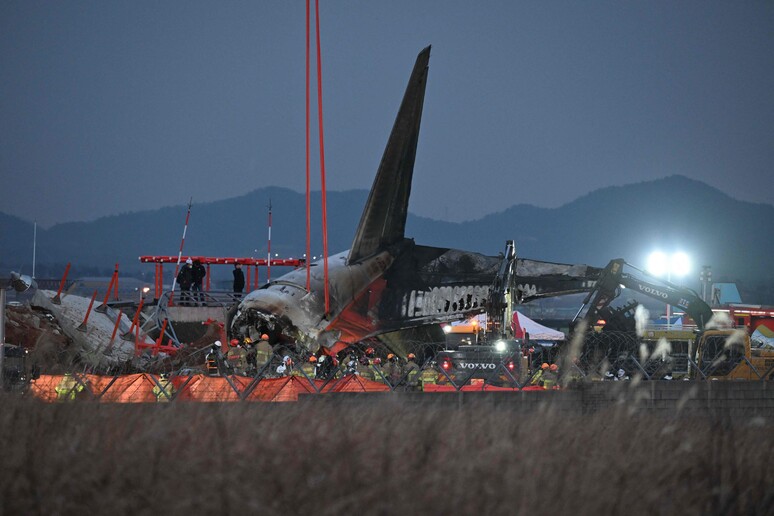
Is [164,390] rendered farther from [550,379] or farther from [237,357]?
[237,357]

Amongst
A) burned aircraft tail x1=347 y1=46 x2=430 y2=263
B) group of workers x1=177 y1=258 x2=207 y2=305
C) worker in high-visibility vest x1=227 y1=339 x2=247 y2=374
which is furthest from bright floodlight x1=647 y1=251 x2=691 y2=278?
worker in high-visibility vest x1=227 y1=339 x2=247 y2=374

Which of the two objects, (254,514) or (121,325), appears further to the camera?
(121,325)

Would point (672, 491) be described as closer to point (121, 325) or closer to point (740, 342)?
point (740, 342)

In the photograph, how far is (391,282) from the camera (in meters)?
32.2

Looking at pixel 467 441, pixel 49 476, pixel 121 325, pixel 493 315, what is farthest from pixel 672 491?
pixel 121 325

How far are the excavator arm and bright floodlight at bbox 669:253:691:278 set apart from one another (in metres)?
22.4

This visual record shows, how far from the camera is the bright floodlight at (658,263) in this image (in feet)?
201

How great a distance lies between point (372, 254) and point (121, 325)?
9884 mm

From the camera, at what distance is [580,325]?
34156 millimetres

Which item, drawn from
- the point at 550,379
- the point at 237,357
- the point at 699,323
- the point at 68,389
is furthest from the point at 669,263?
the point at 68,389

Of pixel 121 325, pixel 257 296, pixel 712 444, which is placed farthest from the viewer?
pixel 121 325

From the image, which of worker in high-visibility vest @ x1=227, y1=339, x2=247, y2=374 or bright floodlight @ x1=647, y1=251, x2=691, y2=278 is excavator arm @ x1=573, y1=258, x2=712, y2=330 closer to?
worker in high-visibility vest @ x1=227, y1=339, x2=247, y2=374

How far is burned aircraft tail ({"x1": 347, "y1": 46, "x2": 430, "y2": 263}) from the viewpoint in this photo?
31312 millimetres

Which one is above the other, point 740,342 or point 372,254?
point 372,254
